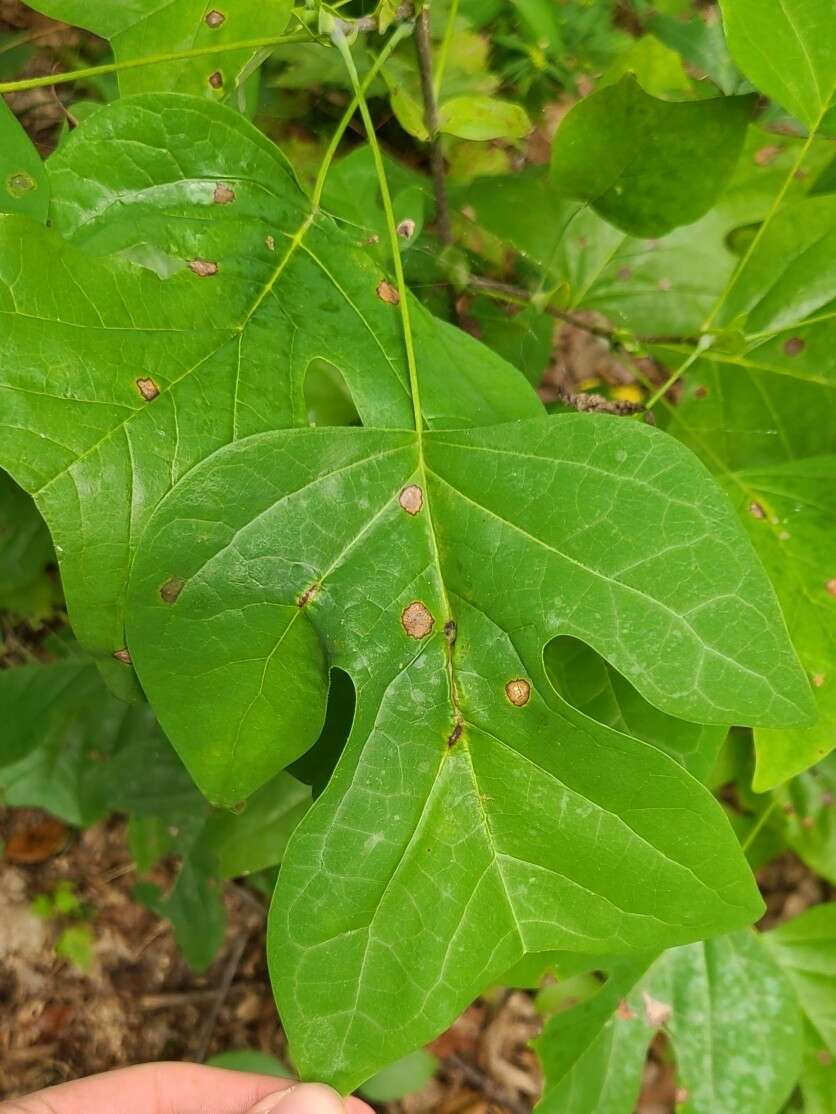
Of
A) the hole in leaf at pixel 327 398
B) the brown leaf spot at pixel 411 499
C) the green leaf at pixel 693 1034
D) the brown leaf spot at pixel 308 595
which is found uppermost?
the brown leaf spot at pixel 411 499

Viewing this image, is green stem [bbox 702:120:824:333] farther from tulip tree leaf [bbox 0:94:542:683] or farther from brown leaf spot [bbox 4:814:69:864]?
brown leaf spot [bbox 4:814:69:864]

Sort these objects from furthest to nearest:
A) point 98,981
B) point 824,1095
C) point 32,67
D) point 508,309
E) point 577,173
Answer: point 98,981 → point 32,67 → point 824,1095 → point 508,309 → point 577,173

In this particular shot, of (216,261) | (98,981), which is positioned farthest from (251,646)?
(98,981)

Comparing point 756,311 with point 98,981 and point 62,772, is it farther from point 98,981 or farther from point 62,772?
point 98,981

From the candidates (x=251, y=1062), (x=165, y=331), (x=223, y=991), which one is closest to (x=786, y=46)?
(x=165, y=331)

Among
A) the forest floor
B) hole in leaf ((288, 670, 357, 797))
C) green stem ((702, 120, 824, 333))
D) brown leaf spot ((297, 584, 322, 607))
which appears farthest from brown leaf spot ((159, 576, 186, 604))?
the forest floor

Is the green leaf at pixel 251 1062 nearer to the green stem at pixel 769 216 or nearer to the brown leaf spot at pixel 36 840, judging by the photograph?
the brown leaf spot at pixel 36 840

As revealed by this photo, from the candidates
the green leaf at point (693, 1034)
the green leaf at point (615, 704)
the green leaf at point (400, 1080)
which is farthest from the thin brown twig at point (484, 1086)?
the green leaf at point (615, 704)
